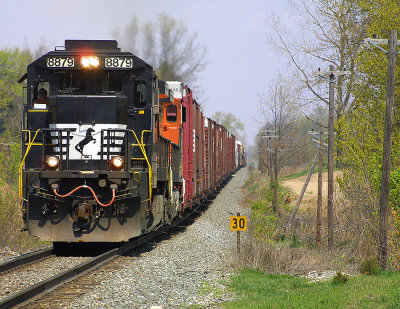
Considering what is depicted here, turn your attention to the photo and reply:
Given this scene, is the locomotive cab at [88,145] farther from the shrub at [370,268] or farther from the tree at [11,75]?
the tree at [11,75]

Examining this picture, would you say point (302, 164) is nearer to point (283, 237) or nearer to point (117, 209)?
point (283, 237)

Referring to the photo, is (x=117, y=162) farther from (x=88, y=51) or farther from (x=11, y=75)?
(x=11, y=75)

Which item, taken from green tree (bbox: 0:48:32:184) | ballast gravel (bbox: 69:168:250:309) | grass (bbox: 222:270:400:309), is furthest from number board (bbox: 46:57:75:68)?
green tree (bbox: 0:48:32:184)

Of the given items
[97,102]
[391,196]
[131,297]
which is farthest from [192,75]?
[131,297]

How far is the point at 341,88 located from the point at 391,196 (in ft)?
57.1

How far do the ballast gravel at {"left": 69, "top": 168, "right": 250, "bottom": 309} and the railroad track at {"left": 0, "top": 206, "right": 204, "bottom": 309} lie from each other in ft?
1.13

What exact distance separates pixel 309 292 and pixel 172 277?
2.46 m

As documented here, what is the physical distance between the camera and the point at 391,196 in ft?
57.7

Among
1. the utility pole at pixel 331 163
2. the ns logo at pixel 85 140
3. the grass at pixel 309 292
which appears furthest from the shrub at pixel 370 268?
the utility pole at pixel 331 163

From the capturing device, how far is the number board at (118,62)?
38.9 ft

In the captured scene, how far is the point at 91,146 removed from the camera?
38.0 feet

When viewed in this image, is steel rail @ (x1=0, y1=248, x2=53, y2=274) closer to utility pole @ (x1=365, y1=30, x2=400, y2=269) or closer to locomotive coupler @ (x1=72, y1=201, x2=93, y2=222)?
locomotive coupler @ (x1=72, y1=201, x2=93, y2=222)

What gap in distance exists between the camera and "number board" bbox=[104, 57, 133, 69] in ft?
38.9

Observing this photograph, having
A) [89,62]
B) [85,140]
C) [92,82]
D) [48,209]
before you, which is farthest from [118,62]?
[48,209]
